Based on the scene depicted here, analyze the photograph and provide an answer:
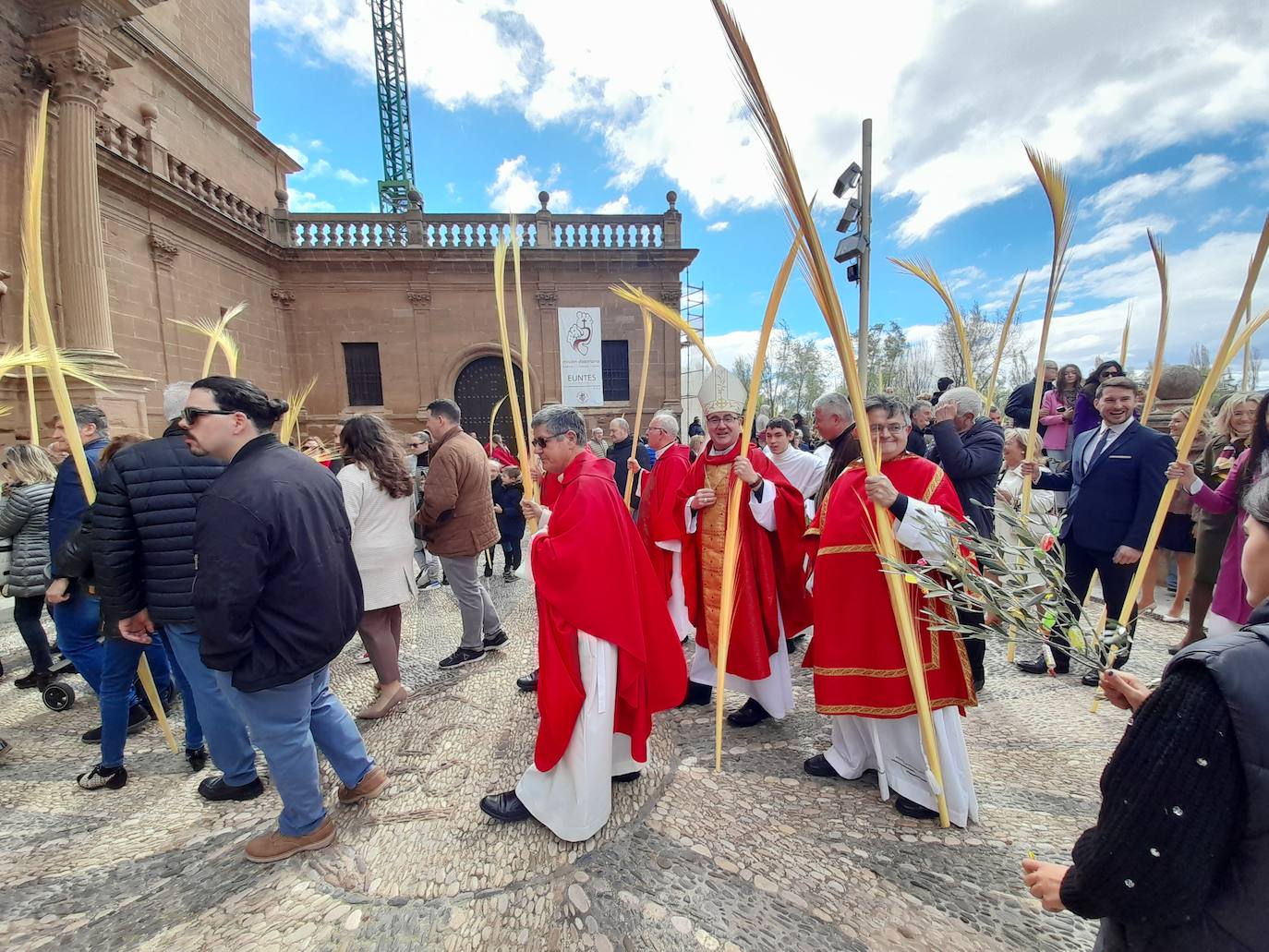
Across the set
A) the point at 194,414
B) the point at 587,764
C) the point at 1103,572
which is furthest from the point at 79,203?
the point at 1103,572

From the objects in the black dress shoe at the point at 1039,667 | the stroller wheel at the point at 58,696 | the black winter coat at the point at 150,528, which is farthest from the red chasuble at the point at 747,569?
the stroller wheel at the point at 58,696

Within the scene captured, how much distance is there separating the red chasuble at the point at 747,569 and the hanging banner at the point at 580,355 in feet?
42.9

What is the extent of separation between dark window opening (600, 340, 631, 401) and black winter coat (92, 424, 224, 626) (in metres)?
14.5

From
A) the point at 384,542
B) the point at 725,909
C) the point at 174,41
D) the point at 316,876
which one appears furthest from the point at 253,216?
the point at 725,909

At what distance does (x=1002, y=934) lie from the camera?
5.91 ft

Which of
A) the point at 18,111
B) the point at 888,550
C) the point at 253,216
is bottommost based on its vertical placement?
the point at 888,550

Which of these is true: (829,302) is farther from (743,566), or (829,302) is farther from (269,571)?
(269,571)

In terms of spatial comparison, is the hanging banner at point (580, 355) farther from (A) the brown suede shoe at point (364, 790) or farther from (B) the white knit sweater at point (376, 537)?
(A) the brown suede shoe at point (364, 790)

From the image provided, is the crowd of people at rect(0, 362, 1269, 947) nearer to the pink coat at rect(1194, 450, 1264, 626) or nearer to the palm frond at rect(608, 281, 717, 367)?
the pink coat at rect(1194, 450, 1264, 626)

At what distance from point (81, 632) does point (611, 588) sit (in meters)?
3.44

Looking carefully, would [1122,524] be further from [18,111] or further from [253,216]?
[253,216]

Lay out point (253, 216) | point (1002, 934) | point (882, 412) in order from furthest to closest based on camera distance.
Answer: point (253, 216) < point (882, 412) < point (1002, 934)

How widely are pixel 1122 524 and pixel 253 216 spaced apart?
19.0 m

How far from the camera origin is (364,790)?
104 inches
